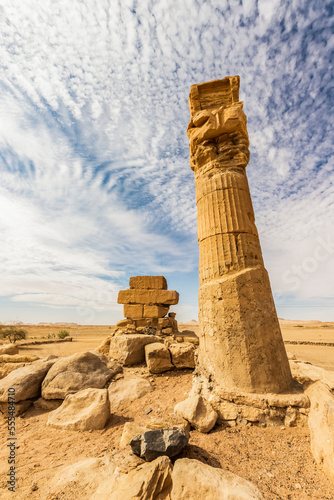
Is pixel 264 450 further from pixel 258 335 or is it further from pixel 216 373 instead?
pixel 258 335

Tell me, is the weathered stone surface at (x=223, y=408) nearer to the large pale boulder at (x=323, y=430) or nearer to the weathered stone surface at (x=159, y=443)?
the large pale boulder at (x=323, y=430)

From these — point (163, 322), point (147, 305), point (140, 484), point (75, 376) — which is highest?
point (147, 305)

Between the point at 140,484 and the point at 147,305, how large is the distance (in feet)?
20.8

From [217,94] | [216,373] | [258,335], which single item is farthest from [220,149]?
[216,373]

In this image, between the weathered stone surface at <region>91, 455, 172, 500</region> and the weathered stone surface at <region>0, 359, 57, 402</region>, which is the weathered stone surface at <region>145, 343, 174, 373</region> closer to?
the weathered stone surface at <region>0, 359, 57, 402</region>

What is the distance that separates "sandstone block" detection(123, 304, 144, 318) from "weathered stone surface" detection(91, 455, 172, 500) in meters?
5.94

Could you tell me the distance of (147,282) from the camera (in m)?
8.44

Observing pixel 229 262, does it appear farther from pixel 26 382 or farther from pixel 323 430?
pixel 26 382

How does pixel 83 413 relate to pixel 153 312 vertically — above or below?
below

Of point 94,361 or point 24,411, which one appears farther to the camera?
point 94,361

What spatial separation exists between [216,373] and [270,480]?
155 cm

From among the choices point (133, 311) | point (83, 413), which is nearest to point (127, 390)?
point (83, 413)

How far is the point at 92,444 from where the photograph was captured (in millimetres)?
3256

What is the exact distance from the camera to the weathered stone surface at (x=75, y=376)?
4.79 m
